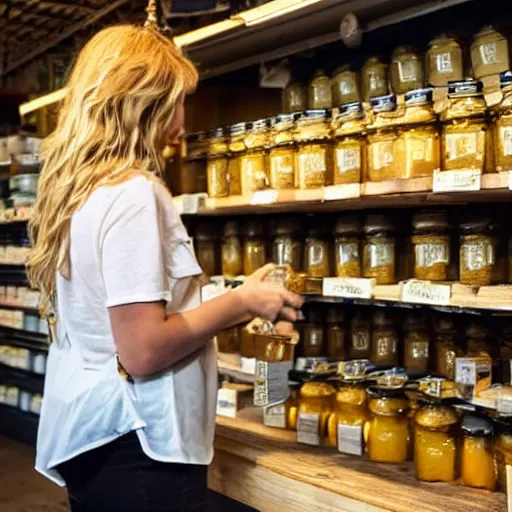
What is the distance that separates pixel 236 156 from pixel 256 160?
0.11 meters

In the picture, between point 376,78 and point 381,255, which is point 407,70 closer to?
point 376,78

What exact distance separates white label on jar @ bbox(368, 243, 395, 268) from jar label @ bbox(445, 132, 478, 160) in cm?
34

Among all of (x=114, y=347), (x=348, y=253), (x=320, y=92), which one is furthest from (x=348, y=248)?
(x=114, y=347)

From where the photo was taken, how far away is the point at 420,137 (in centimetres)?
171

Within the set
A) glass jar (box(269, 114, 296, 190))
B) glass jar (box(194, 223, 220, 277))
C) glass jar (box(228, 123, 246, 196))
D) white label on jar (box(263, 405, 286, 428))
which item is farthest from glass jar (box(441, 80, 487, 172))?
glass jar (box(194, 223, 220, 277))

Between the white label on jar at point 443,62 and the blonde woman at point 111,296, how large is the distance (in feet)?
2.37

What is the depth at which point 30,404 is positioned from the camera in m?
4.13

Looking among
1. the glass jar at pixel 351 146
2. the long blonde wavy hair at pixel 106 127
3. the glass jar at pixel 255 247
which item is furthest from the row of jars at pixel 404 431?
the long blonde wavy hair at pixel 106 127

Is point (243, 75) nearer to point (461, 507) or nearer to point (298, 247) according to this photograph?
point (298, 247)

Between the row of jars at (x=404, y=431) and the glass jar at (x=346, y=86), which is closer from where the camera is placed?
the row of jars at (x=404, y=431)

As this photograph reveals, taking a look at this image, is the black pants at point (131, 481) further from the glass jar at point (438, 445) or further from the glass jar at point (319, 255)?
the glass jar at point (319, 255)

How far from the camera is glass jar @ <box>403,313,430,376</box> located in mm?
2023

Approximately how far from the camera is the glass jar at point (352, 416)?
6.44 ft

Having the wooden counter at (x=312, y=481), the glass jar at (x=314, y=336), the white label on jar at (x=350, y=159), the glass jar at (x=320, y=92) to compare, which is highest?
the glass jar at (x=320, y=92)
